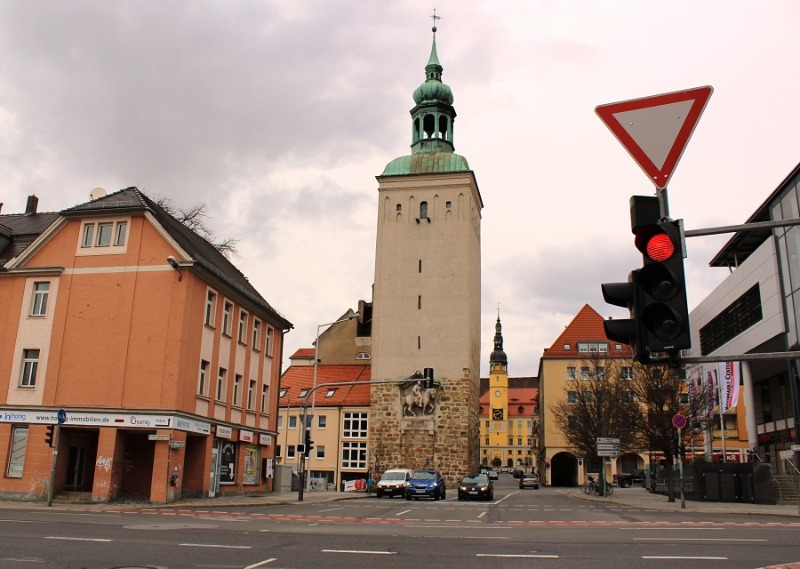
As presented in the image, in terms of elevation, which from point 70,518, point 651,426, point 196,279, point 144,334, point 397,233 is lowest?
point 70,518

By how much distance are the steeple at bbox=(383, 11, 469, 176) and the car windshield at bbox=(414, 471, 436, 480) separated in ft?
95.6

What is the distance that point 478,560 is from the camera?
11.3 metres

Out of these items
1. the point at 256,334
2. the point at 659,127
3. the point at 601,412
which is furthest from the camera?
the point at 601,412

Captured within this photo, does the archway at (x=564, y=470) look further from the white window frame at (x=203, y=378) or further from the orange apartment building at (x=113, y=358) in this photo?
the white window frame at (x=203, y=378)

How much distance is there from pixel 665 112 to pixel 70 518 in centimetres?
1803

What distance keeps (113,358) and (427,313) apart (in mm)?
32422

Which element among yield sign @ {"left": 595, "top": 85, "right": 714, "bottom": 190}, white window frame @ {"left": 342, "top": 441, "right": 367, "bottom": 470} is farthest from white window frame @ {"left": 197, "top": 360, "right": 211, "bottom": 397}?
white window frame @ {"left": 342, "top": 441, "right": 367, "bottom": 470}

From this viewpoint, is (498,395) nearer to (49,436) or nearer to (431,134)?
(431,134)

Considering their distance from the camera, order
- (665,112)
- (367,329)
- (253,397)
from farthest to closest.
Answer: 1. (367,329)
2. (253,397)
3. (665,112)

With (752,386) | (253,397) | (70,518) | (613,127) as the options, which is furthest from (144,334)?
→ (752,386)

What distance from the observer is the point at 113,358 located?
2894cm

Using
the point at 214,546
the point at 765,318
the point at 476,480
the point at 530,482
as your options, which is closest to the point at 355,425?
the point at 530,482

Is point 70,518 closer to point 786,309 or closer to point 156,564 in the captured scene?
point 156,564

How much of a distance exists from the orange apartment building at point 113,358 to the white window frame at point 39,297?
0.14 feet
